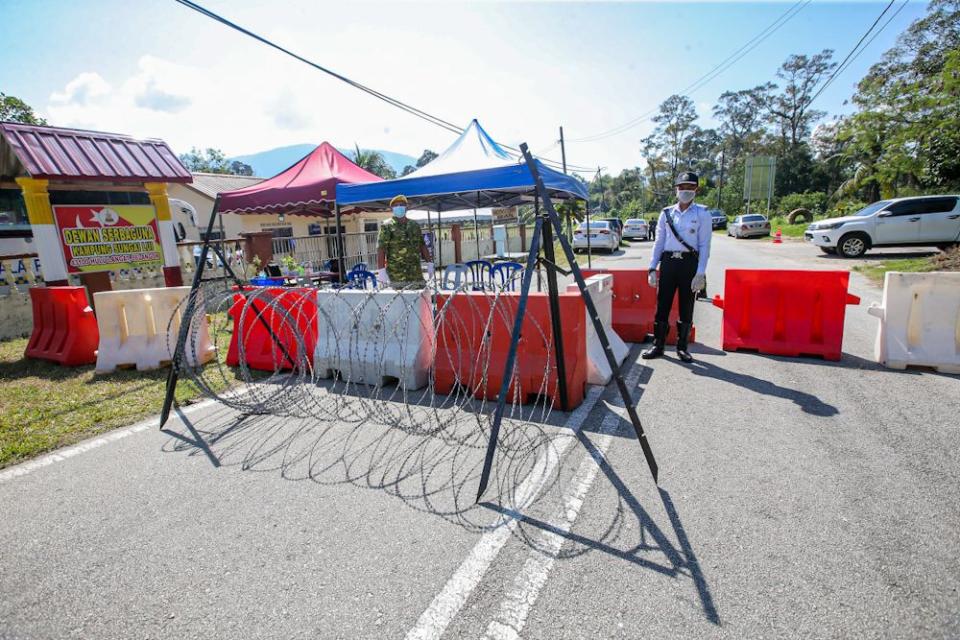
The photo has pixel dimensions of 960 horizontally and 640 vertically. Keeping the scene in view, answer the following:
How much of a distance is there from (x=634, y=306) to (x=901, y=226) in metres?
15.7

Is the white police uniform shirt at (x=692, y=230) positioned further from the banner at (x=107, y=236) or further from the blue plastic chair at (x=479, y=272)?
the banner at (x=107, y=236)

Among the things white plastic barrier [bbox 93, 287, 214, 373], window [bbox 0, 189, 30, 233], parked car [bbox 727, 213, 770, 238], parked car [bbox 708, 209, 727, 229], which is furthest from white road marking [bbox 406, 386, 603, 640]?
parked car [bbox 708, 209, 727, 229]

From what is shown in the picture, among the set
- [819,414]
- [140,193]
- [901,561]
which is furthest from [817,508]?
[140,193]

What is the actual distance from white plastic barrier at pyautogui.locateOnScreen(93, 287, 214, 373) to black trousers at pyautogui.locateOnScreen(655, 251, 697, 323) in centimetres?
621

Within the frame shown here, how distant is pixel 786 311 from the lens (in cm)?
601

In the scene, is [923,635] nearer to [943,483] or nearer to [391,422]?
[943,483]

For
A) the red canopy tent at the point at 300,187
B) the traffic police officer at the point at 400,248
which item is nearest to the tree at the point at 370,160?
the red canopy tent at the point at 300,187

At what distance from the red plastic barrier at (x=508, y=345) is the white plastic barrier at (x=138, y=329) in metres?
3.75

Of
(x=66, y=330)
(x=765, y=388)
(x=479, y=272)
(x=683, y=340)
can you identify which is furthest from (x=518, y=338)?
(x=66, y=330)

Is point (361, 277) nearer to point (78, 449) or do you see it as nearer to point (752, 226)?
point (78, 449)

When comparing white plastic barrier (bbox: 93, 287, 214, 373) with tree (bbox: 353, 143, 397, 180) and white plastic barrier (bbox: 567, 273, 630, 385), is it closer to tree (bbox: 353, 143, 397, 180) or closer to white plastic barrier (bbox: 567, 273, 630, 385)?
white plastic barrier (bbox: 567, 273, 630, 385)

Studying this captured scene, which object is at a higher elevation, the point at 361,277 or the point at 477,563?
the point at 361,277

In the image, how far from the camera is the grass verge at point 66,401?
4457 millimetres

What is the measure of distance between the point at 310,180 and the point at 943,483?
11.0 meters
